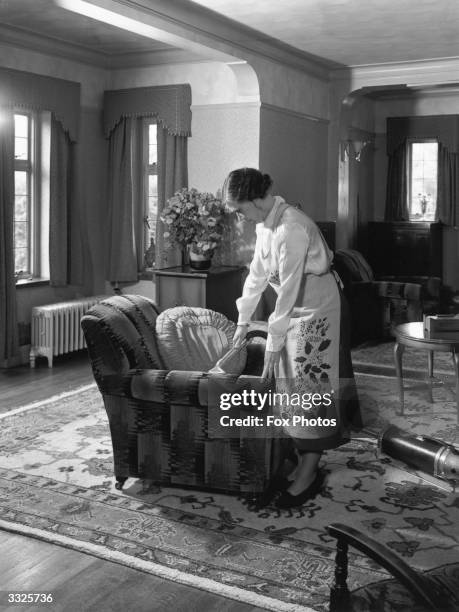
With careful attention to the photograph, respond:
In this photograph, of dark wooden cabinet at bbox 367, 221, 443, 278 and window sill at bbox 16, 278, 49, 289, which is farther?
dark wooden cabinet at bbox 367, 221, 443, 278

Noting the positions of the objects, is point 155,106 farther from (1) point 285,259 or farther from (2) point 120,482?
(2) point 120,482

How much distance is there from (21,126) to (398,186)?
5637 mm

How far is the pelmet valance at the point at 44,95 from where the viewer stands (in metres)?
6.66

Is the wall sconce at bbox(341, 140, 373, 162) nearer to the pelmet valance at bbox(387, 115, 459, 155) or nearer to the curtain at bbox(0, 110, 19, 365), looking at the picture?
the pelmet valance at bbox(387, 115, 459, 155)

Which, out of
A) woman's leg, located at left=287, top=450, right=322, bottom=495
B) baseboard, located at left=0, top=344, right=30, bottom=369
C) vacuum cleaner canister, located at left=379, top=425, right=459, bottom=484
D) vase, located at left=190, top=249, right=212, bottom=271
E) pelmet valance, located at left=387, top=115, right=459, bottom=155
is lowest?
woman's leg, located at left=287, top=450, right=322, bottom=495

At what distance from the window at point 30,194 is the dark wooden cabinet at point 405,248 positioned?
4765 mm

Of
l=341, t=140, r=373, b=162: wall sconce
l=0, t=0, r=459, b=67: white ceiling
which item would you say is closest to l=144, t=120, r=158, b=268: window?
l=0, t=0, r=459, b=67: white ceiling

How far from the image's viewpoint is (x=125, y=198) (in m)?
7.86

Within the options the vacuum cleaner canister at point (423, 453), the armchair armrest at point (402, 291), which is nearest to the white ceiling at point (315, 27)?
the armchair armrest at point (402, 291)

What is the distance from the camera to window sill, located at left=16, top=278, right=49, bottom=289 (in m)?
7.17

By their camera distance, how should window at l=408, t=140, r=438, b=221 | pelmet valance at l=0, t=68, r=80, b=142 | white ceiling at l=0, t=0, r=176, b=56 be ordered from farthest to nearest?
window at l=408, t=140, r=438, b=221 → pelmet valance at l=0, t=68, r=80, b=142 → white ceiling at l=0, t=0, r=176, b=56

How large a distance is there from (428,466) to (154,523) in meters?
1.99

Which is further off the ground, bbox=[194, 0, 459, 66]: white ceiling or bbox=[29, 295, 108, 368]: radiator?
bbox=[194, 0, 459, 66]: white ceiling

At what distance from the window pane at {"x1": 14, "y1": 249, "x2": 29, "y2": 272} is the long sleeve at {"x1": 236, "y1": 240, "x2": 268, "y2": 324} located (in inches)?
162
